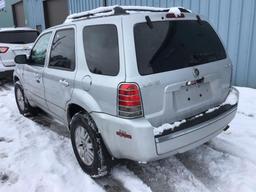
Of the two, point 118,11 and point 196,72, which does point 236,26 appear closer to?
point 196,72

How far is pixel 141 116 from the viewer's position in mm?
2473

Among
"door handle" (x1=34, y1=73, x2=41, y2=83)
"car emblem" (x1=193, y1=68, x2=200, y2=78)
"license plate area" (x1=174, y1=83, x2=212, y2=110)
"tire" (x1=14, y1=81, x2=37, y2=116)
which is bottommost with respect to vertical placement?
"tire" (x1=14, y1=81, x2=37, y2=116)

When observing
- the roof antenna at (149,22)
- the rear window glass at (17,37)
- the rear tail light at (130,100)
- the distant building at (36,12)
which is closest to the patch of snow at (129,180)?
the rear tail light at (130,100)

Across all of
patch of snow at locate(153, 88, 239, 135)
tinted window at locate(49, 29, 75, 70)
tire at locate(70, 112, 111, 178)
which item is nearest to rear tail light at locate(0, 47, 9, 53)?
tinted window at locate(49, 29, 75, 70)

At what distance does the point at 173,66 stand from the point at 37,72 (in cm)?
246

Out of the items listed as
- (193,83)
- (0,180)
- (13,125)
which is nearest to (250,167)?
(193,83)

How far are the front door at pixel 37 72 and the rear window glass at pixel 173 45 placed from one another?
203 centimetres

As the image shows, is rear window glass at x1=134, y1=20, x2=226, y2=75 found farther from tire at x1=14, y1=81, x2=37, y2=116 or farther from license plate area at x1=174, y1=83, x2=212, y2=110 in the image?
tire at x1=14, y1=81, x2=37, y2=116

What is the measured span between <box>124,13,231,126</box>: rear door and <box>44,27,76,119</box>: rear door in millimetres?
1004

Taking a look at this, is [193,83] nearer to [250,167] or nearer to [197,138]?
[197,138]

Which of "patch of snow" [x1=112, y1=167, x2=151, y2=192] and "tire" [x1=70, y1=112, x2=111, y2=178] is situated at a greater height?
"tire" [x1=70, y1=112, x2=111, y2=178]

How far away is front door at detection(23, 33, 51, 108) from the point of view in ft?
13.5

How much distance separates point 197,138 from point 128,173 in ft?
3.19

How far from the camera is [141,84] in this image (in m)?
2.42
